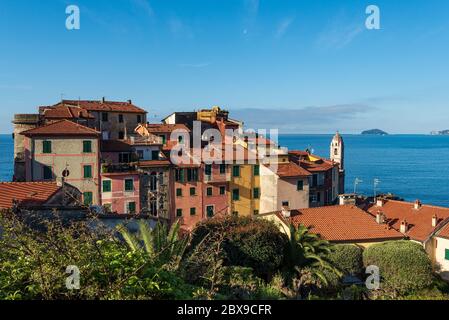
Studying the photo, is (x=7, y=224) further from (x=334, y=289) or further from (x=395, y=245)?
(x=395, y=245)

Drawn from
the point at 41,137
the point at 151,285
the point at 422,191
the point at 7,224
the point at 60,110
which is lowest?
the point at 422,191

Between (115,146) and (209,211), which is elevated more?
(115,146)

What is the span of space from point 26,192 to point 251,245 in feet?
41.3

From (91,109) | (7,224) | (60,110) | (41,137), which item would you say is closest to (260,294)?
(7,224)

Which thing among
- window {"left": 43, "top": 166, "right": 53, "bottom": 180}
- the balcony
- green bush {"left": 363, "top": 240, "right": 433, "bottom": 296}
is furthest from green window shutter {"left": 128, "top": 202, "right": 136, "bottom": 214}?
green bush {"left": 363, "top": 240, "right": 433, "bottom": 296}

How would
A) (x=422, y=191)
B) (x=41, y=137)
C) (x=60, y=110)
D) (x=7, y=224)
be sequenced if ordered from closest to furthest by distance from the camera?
(x=7, y=224) → (x=41, y=137) → (x=60, y=110) → (x=422, y=191)

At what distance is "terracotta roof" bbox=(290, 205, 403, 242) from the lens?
30.2 m

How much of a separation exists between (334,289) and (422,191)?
8868 centimetres

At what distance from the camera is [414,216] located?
36625 mm

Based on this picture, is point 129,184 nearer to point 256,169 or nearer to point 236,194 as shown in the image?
point 236,194

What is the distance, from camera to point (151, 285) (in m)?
6.82

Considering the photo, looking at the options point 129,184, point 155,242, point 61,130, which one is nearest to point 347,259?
point 155,242

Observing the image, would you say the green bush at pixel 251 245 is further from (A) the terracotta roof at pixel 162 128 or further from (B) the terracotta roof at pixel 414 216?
(A) the terracotta roof at pixel 162 128

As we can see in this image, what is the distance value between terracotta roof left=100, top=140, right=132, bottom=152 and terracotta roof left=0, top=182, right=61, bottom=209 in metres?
19.4
